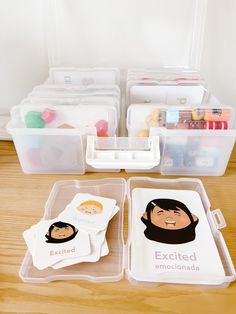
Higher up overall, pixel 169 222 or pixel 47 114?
pixel 47 114

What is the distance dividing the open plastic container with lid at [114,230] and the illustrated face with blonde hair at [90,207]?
0.03 metres

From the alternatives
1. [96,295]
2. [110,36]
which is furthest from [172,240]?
[110,36]

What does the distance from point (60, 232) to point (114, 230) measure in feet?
0.29

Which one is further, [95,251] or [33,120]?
[33,120]

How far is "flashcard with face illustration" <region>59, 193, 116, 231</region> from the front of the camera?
1.39ft

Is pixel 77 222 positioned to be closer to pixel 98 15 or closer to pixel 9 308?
pixel 9 308

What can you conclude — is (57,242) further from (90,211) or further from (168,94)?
(168,94)

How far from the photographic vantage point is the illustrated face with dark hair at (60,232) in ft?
1.30

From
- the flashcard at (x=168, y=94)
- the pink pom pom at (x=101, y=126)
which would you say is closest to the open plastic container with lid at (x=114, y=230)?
the pink pom pom at (x=101, y=126)

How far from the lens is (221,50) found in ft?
2.45

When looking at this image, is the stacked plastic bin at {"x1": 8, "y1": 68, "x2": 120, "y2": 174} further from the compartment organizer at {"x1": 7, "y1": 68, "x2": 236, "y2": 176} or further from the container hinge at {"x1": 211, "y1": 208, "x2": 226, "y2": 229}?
the container hinge at {"x1": 211, "y1": 208, "x2": 226, "y2": 229}

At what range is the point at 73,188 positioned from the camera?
0.53m

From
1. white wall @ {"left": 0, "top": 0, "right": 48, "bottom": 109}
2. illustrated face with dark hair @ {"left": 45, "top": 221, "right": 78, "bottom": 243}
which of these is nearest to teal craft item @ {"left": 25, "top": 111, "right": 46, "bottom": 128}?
illustrated face with dark hair @ {"left": 45, "top": 221, "right": 78, "bottom": 243}

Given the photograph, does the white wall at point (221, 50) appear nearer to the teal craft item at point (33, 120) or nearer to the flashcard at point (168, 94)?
the flashcard at point (168, 94)
